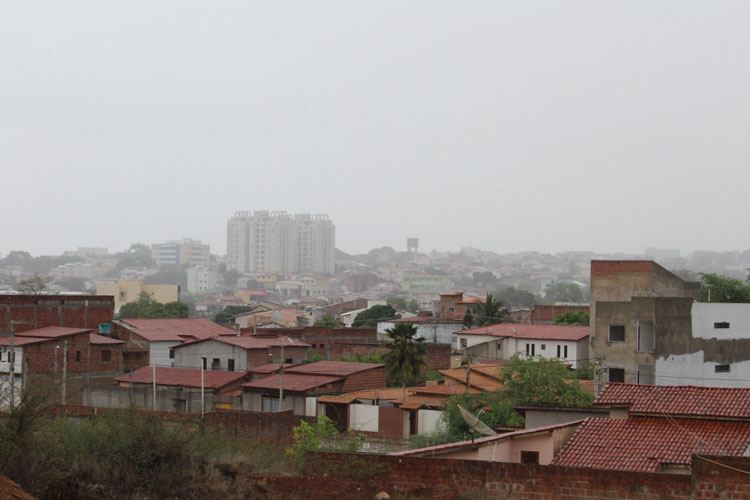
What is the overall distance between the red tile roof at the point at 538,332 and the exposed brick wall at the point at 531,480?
35.4m

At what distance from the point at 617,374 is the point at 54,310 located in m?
25.4

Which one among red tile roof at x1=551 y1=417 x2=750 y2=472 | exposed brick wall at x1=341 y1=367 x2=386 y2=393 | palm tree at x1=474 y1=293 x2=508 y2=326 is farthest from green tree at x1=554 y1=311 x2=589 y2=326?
red tile roof at x1=551 y1=417 x2=750 y2=472

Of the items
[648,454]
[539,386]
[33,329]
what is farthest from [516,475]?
[33,329]

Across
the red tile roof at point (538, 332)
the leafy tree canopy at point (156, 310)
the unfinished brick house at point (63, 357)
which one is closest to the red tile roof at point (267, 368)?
the unfinished brick house at point (63, 357)

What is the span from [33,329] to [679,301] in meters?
26.9

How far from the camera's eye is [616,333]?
31328 mm

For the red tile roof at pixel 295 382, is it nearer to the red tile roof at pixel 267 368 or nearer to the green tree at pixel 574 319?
the red tile roof at pixel 267 368

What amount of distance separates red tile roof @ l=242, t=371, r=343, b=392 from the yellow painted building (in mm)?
77048

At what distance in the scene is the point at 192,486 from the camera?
12.5 m

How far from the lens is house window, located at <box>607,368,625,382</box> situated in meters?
31.0

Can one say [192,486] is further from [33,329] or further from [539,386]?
[33,329]

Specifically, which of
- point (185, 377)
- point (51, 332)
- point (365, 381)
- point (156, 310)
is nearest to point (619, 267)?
point (365, 381)

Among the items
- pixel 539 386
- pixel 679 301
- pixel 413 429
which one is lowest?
pixel 413 429

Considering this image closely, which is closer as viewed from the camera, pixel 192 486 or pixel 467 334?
pixel 192 486
